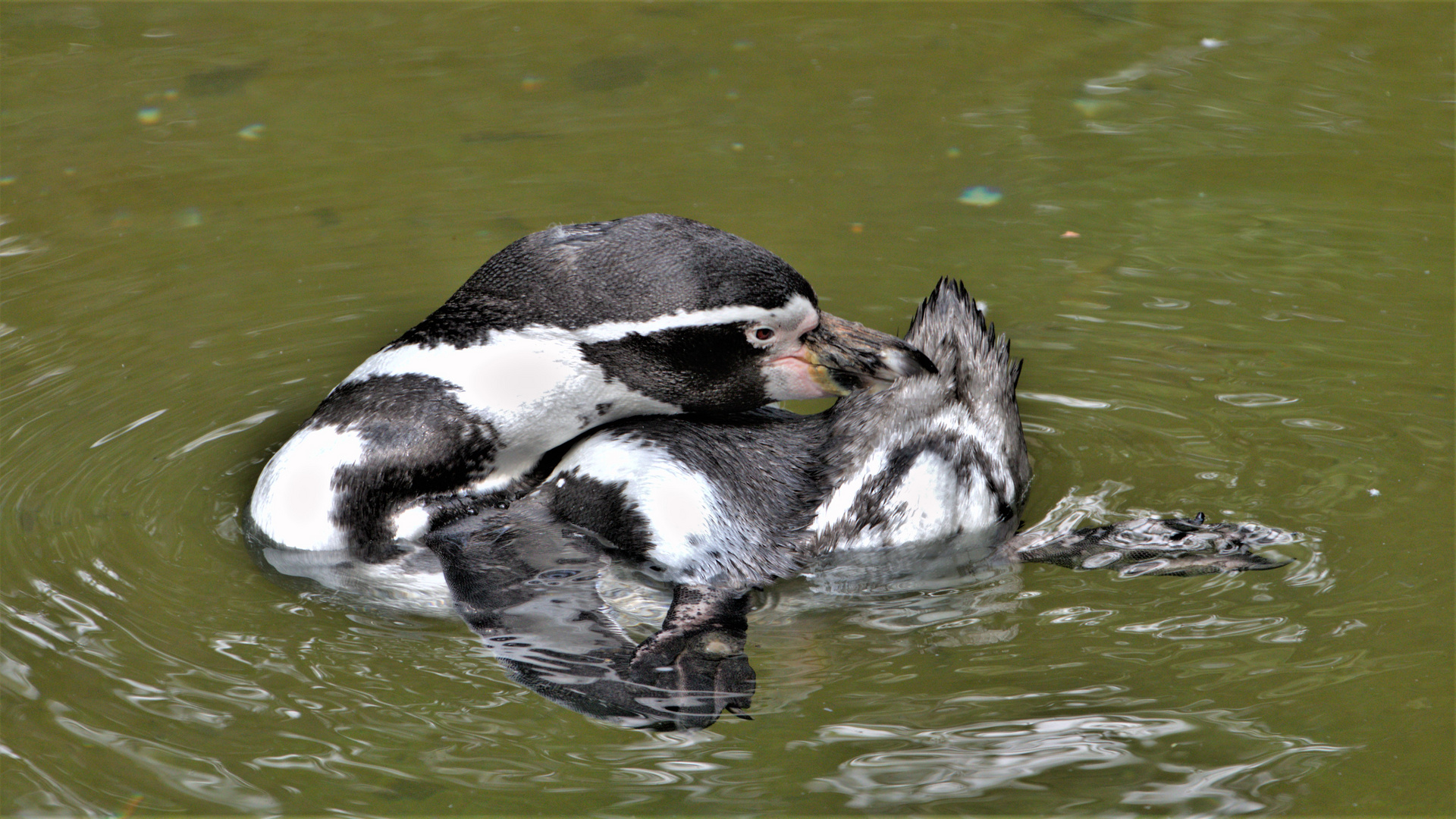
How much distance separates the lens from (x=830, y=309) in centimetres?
492

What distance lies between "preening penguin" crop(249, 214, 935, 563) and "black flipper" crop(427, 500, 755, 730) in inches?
7.7

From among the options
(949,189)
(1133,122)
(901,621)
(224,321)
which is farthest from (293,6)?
(901,621)

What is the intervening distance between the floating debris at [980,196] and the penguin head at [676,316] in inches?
79.3

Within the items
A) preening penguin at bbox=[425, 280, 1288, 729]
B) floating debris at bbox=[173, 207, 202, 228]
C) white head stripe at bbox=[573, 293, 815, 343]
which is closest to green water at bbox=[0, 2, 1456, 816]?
floating debris at bbox=[173, 207, 202, 228]

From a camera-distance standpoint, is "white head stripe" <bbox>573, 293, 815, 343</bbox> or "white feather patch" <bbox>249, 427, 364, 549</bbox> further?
"white feather patch" <bbox>249, 427, 364, 549</bbox>

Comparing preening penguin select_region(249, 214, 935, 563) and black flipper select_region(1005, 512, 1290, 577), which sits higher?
preening penguin select_region(249, 214, 935, 563)

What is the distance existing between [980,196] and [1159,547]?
2.27 meters

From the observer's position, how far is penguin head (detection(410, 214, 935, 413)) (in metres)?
3.49

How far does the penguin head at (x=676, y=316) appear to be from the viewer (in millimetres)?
3494

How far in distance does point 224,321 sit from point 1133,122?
3713mm

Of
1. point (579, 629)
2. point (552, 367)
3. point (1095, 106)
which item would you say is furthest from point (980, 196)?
point (579, 629)

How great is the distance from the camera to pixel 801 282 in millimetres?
3613

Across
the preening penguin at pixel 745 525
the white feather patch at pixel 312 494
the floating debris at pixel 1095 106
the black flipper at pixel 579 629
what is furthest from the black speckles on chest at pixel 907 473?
the floating debris at pixel 1095 106

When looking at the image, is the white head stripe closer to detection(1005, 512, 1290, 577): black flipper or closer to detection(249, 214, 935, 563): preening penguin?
detection(249, 214, 935, 563): preening penguin
